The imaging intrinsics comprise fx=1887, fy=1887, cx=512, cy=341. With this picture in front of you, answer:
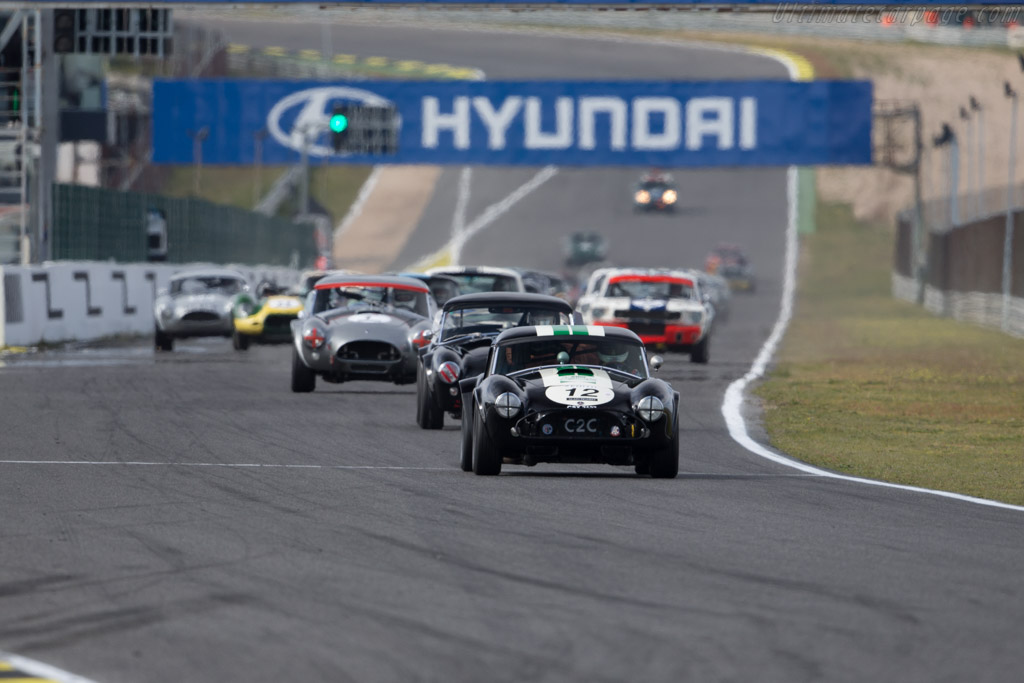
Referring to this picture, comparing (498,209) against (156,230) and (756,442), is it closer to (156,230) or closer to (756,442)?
(156,230)

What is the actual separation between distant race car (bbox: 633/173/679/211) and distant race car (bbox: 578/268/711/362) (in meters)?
54.8

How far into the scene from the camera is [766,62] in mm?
94562

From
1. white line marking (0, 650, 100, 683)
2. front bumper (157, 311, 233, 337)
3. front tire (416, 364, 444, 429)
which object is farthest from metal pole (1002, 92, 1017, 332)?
white line marking (0, 650, 100, 683)

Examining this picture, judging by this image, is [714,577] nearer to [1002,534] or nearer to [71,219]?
[1002,534]

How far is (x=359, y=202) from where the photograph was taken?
281ft

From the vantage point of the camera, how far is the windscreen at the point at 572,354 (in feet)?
43.5

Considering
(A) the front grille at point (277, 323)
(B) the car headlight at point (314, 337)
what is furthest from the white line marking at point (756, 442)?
(A) the front grille at point (277, 323)

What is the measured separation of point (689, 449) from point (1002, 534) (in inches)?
201

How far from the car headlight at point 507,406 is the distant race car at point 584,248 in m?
58.6

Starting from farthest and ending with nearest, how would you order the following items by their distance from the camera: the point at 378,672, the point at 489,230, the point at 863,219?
the point at 863,219 < the point at 489,230 < the point at 378,672

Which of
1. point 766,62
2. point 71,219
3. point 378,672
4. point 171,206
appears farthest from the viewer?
point 766,62

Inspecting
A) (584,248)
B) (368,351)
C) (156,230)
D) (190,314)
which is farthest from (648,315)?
(584,248)

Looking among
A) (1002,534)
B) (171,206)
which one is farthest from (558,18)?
(1002,534)

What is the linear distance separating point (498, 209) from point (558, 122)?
2792cm
